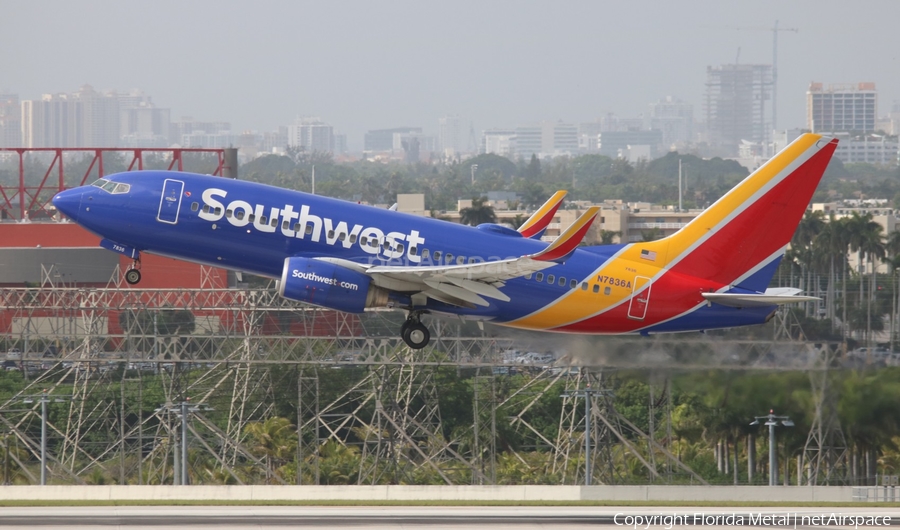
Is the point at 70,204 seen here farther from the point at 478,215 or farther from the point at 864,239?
the point at 478,215

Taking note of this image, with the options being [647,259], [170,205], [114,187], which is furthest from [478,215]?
[170,205]

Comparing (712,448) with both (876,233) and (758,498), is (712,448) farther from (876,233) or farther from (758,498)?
(876,233)

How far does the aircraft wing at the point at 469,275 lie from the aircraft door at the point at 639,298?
15.7ft

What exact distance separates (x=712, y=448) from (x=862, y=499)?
11.0 m

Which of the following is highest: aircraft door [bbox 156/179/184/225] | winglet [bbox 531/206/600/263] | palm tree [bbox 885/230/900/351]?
aircraft door [bbox 156/179/184/225]

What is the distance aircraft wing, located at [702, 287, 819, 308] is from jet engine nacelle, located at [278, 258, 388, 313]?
41.8 feet

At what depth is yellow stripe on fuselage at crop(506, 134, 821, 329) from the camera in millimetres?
44688

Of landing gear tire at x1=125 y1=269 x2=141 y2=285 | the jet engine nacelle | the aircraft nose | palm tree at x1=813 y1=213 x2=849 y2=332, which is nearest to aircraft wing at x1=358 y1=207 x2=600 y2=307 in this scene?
the jet engine nacelle

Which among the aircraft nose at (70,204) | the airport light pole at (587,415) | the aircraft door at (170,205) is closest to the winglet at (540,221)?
the airport light pole at (587,415)

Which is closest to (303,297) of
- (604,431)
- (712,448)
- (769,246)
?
(769,246)

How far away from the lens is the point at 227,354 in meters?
68.0
